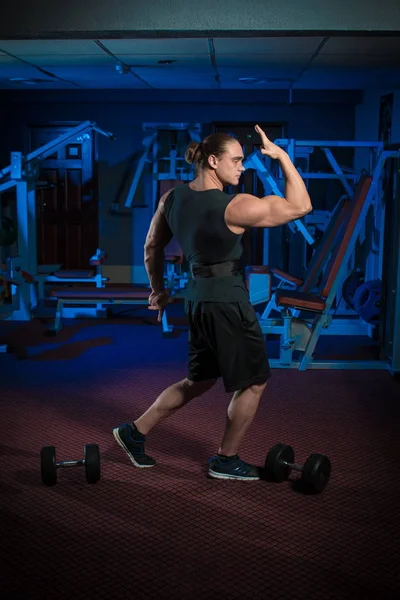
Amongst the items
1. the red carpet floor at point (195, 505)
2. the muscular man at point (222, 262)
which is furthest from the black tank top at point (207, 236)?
the red carpet floor at point (195, 505)

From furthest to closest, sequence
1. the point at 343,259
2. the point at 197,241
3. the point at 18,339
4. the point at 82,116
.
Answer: the point at 82,116 < the point at 18,339 < the point at 343,259 < the point at 197,241

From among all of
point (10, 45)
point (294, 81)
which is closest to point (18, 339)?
point (10, 45)

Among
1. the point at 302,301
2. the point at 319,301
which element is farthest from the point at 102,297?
the point at 319,301

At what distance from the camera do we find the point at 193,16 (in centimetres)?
228

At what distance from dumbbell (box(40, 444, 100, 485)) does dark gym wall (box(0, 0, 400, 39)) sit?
159cm

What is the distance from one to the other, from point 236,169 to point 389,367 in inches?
103

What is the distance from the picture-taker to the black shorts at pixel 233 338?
2.63 meters

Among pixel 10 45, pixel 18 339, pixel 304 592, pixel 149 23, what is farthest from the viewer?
pixel 18 339

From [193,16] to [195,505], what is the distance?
1.79 meters

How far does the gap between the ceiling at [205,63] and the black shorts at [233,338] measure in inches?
99.5

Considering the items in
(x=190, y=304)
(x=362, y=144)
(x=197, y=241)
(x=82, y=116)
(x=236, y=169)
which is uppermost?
(x=82, y=116)

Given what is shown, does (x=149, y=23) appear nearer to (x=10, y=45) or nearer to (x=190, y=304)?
(x=190, y=304)

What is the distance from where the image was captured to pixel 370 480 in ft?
9.54

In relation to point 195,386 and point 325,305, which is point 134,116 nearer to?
point 325,305
